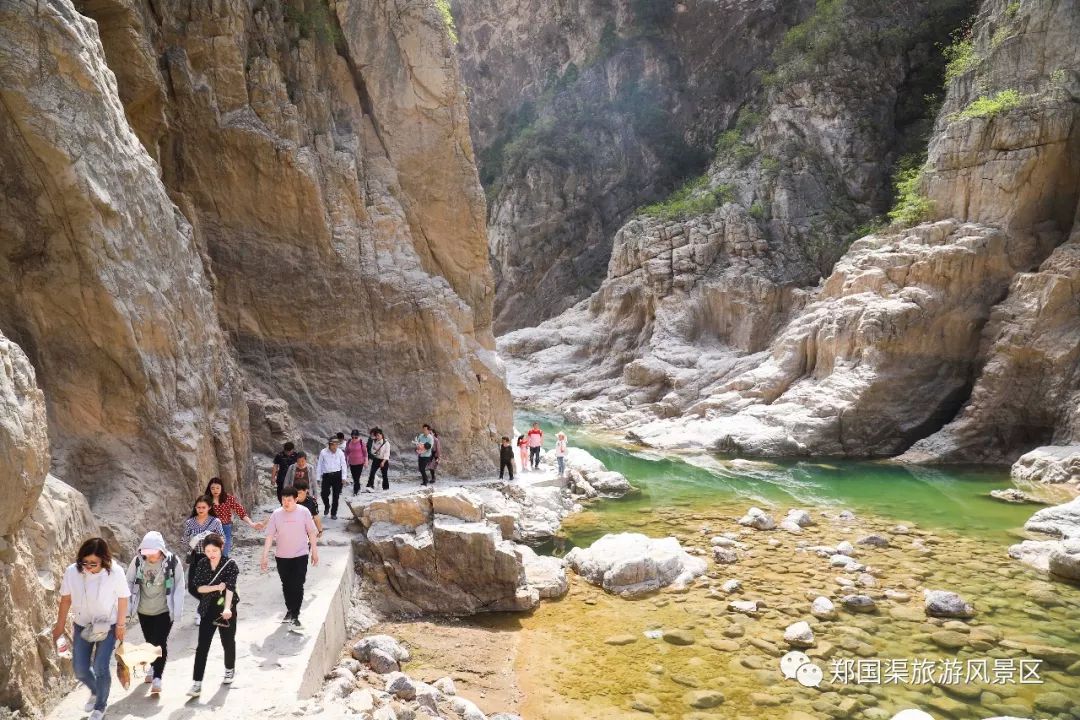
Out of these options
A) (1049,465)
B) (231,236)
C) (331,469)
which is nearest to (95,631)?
(331,469)

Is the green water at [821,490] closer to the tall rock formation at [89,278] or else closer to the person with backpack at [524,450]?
the person with backpack at [524,450]

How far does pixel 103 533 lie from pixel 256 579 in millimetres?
1895

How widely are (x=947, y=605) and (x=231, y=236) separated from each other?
49.8 feet

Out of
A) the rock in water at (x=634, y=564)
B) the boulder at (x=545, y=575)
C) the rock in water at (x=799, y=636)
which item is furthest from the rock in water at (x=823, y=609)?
the boulder at (x=545, y=575)

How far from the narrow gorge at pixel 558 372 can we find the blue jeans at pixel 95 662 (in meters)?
0.46

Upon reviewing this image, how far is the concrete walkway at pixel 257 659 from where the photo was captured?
5352mm

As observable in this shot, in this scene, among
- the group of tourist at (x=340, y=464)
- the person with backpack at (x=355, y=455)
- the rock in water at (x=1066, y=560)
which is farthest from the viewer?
the person with backpack at (x=355, y=455)

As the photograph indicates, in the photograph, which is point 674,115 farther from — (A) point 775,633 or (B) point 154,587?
(B) point 154,587

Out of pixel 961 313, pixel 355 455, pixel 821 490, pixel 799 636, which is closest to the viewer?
pixel 799 636

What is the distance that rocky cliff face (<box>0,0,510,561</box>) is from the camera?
7.99 m

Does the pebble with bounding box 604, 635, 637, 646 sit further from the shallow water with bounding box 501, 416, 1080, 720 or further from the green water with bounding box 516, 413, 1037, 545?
the green water with bounding box 516, 413, 1037, 545

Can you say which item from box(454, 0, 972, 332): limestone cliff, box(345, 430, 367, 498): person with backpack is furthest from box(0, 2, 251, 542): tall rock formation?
box(454, 0, 972, 332): limestone cliff

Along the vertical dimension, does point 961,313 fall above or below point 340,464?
above

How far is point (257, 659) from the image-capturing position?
20.6 ft
